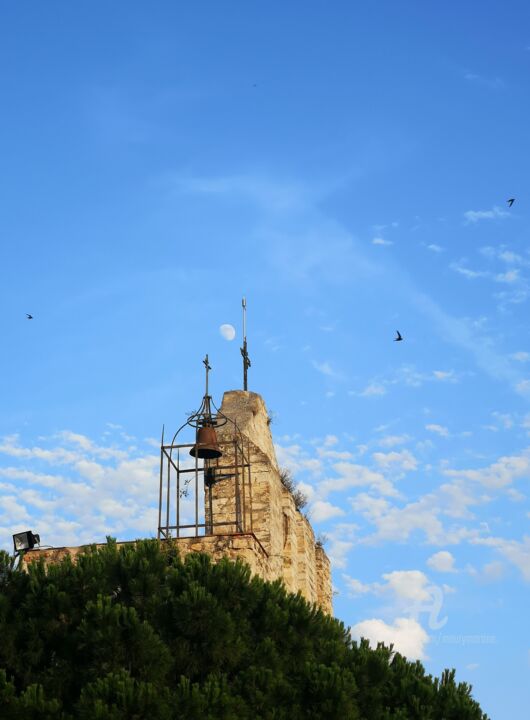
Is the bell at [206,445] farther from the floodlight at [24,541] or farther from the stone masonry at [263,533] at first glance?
the floodlight at [24,541]

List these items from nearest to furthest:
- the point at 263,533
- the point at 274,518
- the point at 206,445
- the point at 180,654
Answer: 1. the point at 180,654
2. the point at 206,445
3. the point at 263,533
4. the point at 274,518

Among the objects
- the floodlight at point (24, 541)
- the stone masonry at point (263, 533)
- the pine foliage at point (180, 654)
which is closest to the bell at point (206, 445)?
the stone masonry at point (263, 533)

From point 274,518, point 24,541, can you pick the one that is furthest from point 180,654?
point 274,518

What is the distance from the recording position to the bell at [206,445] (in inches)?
554

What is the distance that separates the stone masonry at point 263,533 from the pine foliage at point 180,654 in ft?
6.06

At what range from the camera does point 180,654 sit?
929 centimetres

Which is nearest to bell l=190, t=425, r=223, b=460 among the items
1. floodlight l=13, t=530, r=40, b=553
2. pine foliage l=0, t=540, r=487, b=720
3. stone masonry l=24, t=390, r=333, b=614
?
stone masonry l=24, t=390, r=333, b=614

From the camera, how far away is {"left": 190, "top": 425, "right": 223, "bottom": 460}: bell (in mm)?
14070

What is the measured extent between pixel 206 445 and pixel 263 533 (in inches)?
61.7

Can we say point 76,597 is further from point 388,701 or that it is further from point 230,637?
point 388,701

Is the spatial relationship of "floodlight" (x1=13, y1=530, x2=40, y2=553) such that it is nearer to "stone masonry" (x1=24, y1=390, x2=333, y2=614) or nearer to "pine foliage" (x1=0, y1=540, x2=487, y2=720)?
"stone masonry" (x1=24, y1=390, x2=333, y2=614)

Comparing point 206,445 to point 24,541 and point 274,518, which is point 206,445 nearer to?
point 274,518

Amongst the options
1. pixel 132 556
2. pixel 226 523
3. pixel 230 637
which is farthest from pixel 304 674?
pixel 226 523

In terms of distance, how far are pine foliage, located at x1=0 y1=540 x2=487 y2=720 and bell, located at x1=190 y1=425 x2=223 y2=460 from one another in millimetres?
3549
